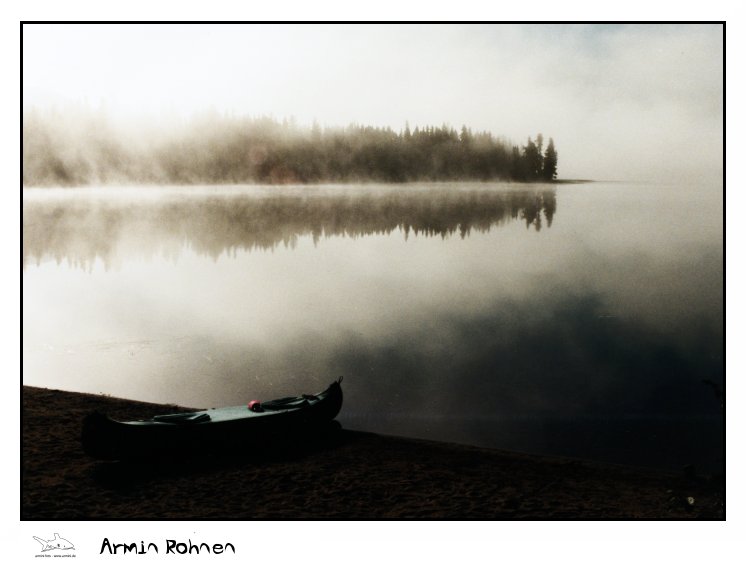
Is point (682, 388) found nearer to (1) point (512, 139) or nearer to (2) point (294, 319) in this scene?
(1) point (512, 139)

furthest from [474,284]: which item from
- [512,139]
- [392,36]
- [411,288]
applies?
[392,36]

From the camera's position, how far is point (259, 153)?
11.9 m

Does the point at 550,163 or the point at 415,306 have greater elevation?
the point at 550,163

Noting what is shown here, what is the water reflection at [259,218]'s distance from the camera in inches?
454

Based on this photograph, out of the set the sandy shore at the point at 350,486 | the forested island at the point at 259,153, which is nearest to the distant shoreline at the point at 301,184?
the forested island at the point at 259,153

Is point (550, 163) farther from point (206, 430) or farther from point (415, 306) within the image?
point (206, 430)

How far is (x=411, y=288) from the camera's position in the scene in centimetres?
1191
